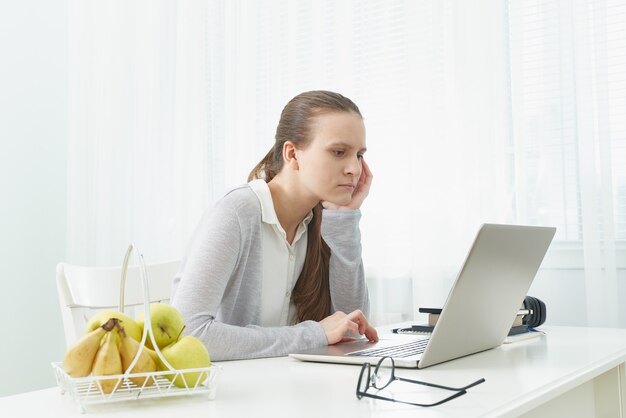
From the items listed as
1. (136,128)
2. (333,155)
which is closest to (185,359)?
(333,155)

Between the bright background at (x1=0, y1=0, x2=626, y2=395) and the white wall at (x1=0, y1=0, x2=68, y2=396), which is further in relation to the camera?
the white wall at (x1=0, y1=0, x2=68, y2=396)

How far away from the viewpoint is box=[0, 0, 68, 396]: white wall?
3.12 metres

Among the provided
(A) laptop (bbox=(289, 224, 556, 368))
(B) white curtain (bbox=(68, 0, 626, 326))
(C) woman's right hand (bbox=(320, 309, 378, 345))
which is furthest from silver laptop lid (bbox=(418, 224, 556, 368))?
(B) white curtain (bbox=(68, 0, 626, 326))

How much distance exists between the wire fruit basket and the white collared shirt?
0.71m

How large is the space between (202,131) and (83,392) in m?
2.14

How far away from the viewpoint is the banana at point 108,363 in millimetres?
776

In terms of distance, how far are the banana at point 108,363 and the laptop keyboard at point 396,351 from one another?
44 centimetres

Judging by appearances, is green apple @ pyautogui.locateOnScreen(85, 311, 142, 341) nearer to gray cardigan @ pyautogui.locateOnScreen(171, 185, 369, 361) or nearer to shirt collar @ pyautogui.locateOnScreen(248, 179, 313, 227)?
gray cardigan @ pyautogui.locateOnScreen(171, 185, 369, 361)

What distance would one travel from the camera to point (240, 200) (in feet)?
4.87

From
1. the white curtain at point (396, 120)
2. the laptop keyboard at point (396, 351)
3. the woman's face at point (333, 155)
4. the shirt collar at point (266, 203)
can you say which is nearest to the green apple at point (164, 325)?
the laptop keyboard at point (396, 351)

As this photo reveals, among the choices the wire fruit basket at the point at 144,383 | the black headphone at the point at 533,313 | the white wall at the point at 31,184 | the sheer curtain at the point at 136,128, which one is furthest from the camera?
the white wall at the point at 31,184

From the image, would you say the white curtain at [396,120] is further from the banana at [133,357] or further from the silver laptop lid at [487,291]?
the banana at [133,357]

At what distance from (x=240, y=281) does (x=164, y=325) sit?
640 mm

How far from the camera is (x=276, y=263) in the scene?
5.17ft
